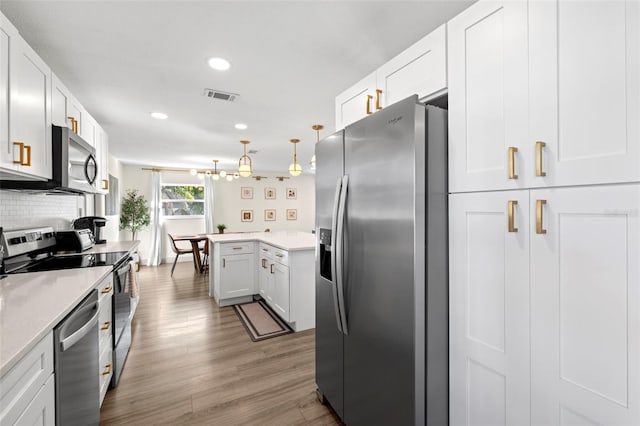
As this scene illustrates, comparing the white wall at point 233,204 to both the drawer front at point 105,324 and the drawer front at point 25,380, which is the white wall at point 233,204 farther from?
the drawer front at point 25,380

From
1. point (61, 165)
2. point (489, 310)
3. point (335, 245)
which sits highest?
point (61, 165)

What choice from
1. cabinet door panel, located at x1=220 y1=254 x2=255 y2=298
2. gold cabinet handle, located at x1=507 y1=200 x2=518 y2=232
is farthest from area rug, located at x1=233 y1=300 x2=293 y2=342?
gold cabinet handle, located at x1=507 y1=200 x2=518 y2=232

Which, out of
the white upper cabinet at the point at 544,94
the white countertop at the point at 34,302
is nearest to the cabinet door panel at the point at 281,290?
the white countertop at the point at 34,302

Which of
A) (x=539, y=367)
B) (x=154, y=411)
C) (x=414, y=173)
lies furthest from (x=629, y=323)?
(x=154, y=411)

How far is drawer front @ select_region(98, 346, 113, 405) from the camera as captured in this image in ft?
5.80

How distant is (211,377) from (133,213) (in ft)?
18.2

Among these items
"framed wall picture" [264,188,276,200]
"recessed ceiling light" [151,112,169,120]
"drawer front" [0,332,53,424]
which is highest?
"recessed ceiling light" [151,112,169,120]

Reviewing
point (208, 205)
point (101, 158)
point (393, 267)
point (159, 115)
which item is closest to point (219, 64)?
point (159, 115)

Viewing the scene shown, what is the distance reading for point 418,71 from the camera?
1436 mm

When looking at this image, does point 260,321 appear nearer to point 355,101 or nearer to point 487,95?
point 355,101

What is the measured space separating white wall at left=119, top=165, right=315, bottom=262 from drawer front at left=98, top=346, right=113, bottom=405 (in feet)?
18.1

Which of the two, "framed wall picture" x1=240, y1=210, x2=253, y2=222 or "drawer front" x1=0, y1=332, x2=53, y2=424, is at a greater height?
"framed wall picture" x1=240, y1=210, x2=253, y2=222

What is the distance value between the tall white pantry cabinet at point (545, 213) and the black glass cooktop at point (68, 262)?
87.5 inches

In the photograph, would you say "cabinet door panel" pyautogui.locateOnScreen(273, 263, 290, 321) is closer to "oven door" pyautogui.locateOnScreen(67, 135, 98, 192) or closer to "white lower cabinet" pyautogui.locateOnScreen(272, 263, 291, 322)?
"white lower cabinet" pyautogui.locateOnScreen(272, 263, 291, 322)
